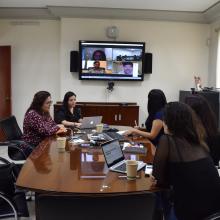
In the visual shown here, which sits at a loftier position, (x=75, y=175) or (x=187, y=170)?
(x=187, y=170)

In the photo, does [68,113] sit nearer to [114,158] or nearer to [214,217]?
[114,158]

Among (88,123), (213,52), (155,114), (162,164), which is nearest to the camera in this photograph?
(162,164)

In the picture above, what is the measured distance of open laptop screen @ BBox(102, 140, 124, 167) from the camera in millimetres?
2338

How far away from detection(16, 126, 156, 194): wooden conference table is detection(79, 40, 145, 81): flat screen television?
12.6ft

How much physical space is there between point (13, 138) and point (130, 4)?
332 cm

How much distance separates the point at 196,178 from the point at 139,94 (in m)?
5.07

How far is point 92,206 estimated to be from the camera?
1.54 m

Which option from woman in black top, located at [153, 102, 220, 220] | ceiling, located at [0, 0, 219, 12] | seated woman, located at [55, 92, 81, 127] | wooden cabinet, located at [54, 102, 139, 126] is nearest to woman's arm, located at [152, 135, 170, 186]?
woman in black top, located at [153, 102, 220, 220]

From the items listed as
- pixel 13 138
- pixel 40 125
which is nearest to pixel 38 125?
pixel 40 125

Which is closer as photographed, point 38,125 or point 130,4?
point 38,125

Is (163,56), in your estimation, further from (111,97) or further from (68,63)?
(68,63)

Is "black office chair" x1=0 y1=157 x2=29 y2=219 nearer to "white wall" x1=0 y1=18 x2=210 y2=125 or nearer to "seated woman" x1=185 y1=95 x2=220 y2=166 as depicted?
"seated woman" x1=185 y1=95 x2=220 y2=166

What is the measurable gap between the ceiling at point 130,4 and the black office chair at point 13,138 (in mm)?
2757

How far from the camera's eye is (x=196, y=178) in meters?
1.85
